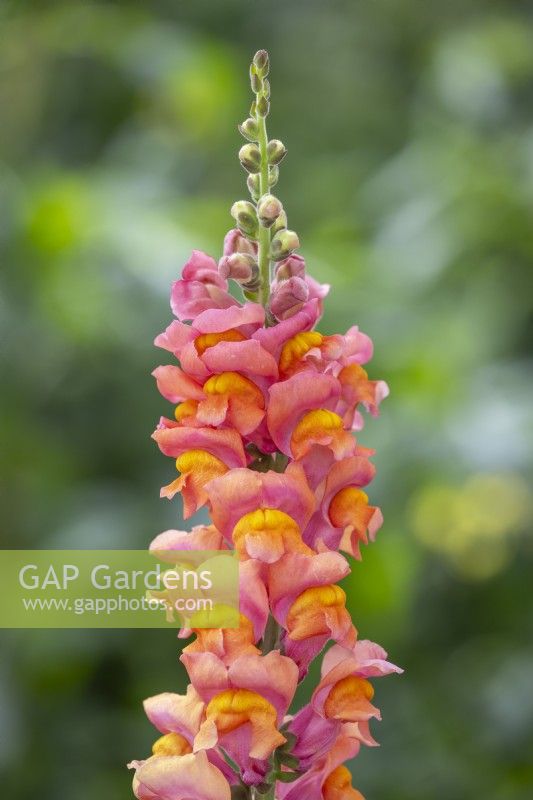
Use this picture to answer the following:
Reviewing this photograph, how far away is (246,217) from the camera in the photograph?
3.48 feet

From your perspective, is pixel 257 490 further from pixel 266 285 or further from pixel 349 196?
pixel 349 196

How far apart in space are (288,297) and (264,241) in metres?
0.06

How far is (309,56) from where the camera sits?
445cm

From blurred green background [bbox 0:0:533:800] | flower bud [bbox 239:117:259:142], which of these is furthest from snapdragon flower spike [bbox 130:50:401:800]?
blurred green background [bbox 0:0:533:800]

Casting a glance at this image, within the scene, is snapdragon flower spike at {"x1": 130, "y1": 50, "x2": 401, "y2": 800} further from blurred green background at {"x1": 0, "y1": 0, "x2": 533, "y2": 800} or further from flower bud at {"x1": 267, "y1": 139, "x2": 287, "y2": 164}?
blurred green background at {"x1": 0, "y1": 0, "x2": 533, "y2": 800}

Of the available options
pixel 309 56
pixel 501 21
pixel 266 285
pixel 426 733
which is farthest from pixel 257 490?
pixel 309 56

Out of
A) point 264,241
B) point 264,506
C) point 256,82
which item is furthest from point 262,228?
point 264,506

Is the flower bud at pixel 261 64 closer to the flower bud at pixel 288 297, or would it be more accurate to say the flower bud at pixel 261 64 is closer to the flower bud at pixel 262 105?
the flower bud at pixel 262 105

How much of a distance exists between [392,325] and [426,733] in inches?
33.6

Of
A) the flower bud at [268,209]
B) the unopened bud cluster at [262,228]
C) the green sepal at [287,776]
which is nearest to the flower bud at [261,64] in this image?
the unopened bud cluster at [262,228]

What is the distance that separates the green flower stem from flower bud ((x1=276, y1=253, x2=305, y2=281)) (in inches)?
0.5

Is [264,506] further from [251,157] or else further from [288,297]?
[251,157]

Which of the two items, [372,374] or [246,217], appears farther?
[372,374]

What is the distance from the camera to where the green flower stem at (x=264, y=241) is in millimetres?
1033
